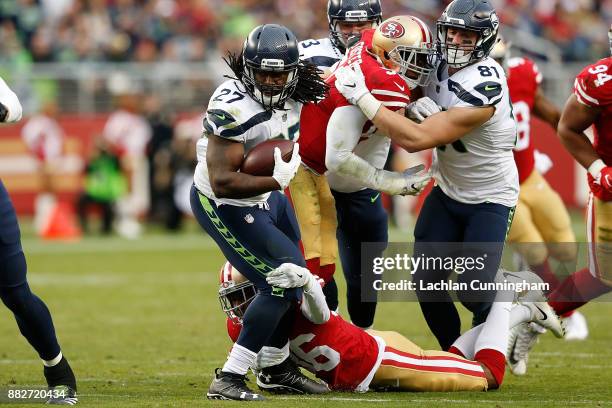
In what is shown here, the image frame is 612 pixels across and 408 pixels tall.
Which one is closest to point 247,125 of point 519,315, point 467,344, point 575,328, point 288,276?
point 288,276

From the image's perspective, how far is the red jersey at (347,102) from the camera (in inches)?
216

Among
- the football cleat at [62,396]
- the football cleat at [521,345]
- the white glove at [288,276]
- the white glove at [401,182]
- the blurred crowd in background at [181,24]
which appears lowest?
the blurred crowd in background at [181,24]

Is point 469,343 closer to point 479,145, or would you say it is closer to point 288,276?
point 479,145

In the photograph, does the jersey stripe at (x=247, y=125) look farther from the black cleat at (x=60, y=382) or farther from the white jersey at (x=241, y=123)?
the black cleat at (x=60, y=382)

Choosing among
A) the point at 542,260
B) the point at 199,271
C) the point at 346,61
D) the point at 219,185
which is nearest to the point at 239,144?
the point at 219,185

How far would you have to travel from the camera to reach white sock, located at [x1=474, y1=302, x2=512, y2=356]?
18.9ft

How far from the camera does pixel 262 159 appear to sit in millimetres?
5125

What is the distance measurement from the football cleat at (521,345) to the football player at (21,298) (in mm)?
2407

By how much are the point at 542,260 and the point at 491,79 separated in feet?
8.35

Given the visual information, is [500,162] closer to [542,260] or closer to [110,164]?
[542,260]

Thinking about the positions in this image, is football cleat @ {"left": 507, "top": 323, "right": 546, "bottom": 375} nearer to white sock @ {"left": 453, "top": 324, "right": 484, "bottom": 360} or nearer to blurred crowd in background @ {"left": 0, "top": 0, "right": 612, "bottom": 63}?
white sock @ {"left": 453, "top": 324, "right": 484, "bottom": 360}

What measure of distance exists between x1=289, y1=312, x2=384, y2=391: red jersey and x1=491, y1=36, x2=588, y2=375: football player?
8.24 ft

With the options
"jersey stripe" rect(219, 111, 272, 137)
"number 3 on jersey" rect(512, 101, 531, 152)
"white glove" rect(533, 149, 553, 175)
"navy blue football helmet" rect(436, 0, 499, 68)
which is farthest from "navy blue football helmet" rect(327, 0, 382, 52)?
"white glove" rect(533, 149, 553, 175)

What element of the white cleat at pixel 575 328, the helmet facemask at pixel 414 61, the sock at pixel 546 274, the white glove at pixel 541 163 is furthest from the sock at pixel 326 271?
the white glove at pixel 541 163
